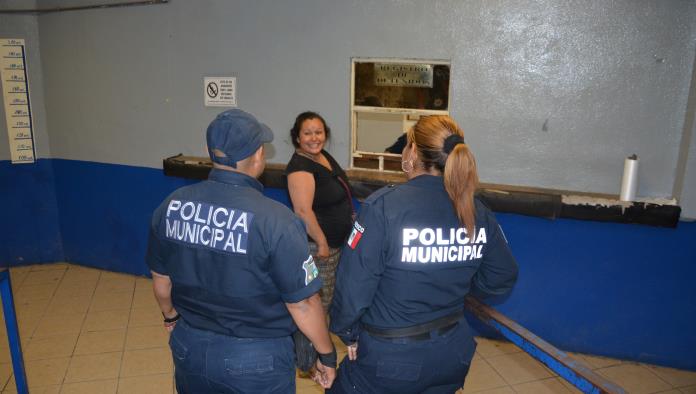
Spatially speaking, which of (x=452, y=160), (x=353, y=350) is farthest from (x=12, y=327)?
(x=452, y=160)

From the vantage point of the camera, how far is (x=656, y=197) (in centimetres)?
329

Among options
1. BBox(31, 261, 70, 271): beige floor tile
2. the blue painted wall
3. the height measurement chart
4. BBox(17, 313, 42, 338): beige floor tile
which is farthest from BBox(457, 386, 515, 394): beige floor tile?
the height measurement chart

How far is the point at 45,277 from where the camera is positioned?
15.7 ft

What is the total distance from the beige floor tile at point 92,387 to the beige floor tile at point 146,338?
416 millimetres

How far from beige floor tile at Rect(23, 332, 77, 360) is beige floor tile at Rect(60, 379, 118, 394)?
405mm

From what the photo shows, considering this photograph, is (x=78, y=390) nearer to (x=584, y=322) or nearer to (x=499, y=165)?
(x=499, y=165)

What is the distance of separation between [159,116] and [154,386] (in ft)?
7.45

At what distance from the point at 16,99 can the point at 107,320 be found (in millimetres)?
2256

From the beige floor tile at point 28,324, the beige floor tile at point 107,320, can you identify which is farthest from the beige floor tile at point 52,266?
the beige floor tile at point 107,320

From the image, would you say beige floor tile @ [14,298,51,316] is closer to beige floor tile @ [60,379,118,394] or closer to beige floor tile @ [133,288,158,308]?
beige floor tile @ [133,288,158,308]

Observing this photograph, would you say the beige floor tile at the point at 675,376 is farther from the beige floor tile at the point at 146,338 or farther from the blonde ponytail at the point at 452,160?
the beige floor tile at the point at 146,338

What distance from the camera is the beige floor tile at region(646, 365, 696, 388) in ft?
10.8

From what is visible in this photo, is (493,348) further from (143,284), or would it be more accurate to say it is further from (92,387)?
(143,284)

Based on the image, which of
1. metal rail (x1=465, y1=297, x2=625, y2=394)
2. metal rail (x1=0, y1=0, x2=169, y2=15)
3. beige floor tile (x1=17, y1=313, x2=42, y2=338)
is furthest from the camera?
metal rail (x1=0, y1=0, x2=169, y2=15)
